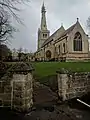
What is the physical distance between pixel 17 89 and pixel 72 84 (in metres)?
4.92

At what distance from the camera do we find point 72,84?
495 inches

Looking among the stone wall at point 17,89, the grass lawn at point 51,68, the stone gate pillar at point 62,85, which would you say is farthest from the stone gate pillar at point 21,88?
the grass lawn at point 51,68

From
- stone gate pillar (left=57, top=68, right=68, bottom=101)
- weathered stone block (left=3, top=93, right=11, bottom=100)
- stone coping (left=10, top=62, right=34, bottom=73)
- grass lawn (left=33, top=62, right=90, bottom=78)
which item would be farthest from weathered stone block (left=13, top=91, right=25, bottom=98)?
grass lawn (left=33, top=62, right=90, bottom=78)

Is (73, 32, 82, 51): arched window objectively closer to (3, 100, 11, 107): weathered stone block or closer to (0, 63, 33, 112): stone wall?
(0, 63, 33, 112): stone wall

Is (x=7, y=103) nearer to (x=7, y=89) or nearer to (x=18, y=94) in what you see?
(x=7, y=89)

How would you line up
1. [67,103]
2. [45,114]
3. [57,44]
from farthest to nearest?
[57,44], [67,103], [45,114]

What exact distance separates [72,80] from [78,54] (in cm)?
3502

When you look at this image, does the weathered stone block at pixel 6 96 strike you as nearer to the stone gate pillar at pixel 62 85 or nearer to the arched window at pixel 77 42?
the stone gate pillar at pixel 62 85

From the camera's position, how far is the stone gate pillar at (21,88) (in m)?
8.85

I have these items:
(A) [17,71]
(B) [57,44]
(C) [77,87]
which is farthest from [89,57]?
(A) [17,71]

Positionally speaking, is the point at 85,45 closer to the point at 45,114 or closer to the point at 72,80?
the point at 72,80

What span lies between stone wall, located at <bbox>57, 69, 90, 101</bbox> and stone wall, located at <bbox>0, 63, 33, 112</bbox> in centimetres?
313

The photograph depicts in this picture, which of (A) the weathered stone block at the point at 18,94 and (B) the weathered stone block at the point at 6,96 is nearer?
(A) the weathered stone block at the point at 18,94

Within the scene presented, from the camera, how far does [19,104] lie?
8.87 meters
